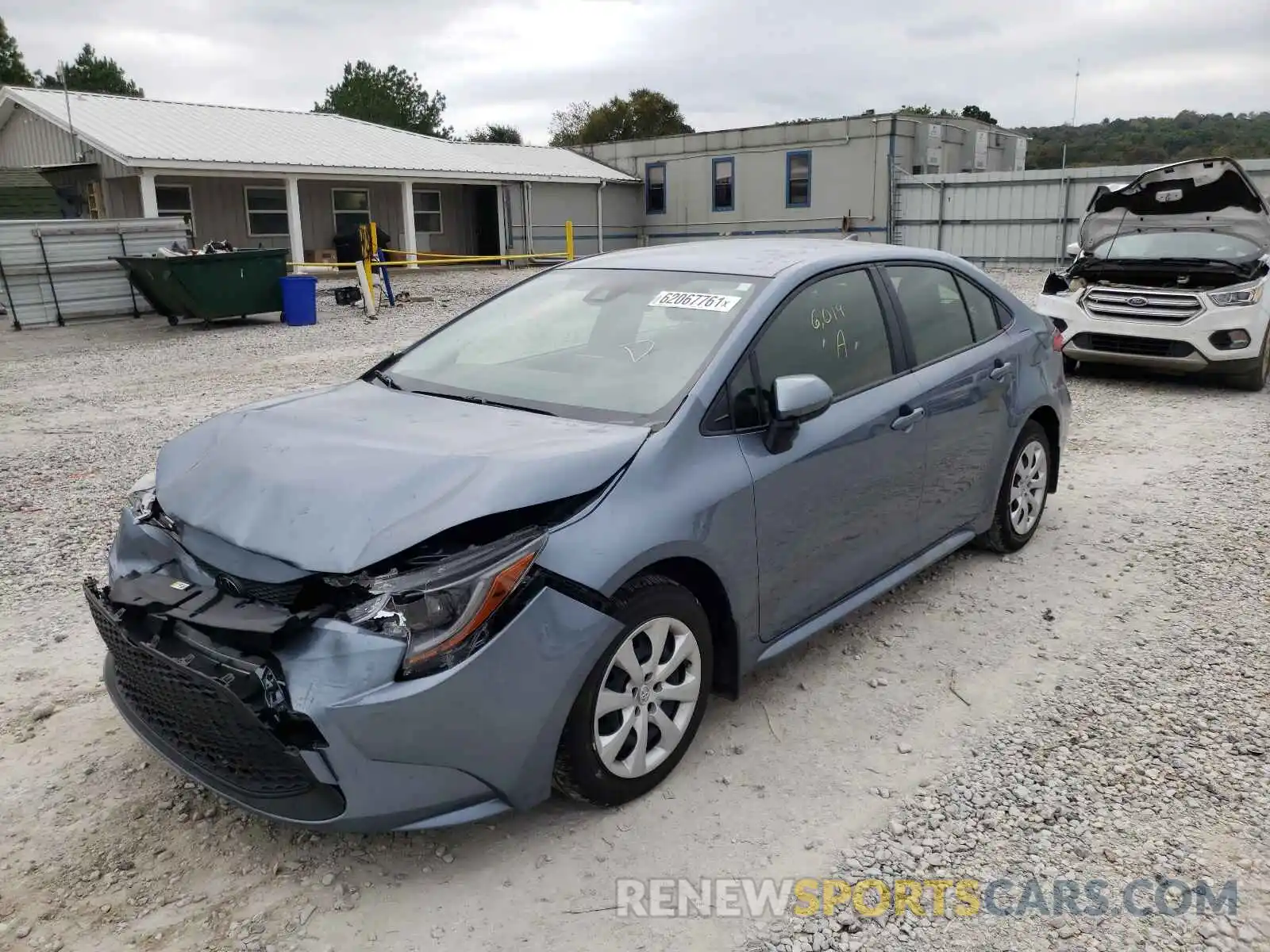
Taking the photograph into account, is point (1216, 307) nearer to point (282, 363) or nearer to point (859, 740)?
point (859, 740)

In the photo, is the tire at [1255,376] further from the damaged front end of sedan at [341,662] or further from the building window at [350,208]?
the building window at [350,208]

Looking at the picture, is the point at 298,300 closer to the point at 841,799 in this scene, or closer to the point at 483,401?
the point at 483,401

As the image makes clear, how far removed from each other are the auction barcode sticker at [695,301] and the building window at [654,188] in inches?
1200

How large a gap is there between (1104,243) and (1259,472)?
4.66 metres

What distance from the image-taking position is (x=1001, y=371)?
4.63 meters

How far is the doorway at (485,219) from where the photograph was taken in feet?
101

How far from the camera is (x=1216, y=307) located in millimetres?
8992

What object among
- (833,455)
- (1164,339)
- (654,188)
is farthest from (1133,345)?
(654,188)

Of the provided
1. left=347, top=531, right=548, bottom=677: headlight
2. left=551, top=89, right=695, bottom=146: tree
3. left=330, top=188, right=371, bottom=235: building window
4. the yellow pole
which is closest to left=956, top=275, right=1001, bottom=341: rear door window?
left=347, top=531, right=548, bottom=677: headlight

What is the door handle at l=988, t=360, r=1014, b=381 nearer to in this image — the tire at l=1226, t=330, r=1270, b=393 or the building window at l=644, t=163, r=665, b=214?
the tire at l=1226, t=330, r=1270, b=393

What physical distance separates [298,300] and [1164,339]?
12.6 metres

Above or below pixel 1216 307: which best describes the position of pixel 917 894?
below

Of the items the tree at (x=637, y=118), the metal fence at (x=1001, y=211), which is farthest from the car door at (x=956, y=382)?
the tree at (x=637, y=118)

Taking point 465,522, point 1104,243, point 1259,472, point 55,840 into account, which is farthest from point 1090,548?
point 1104,243
